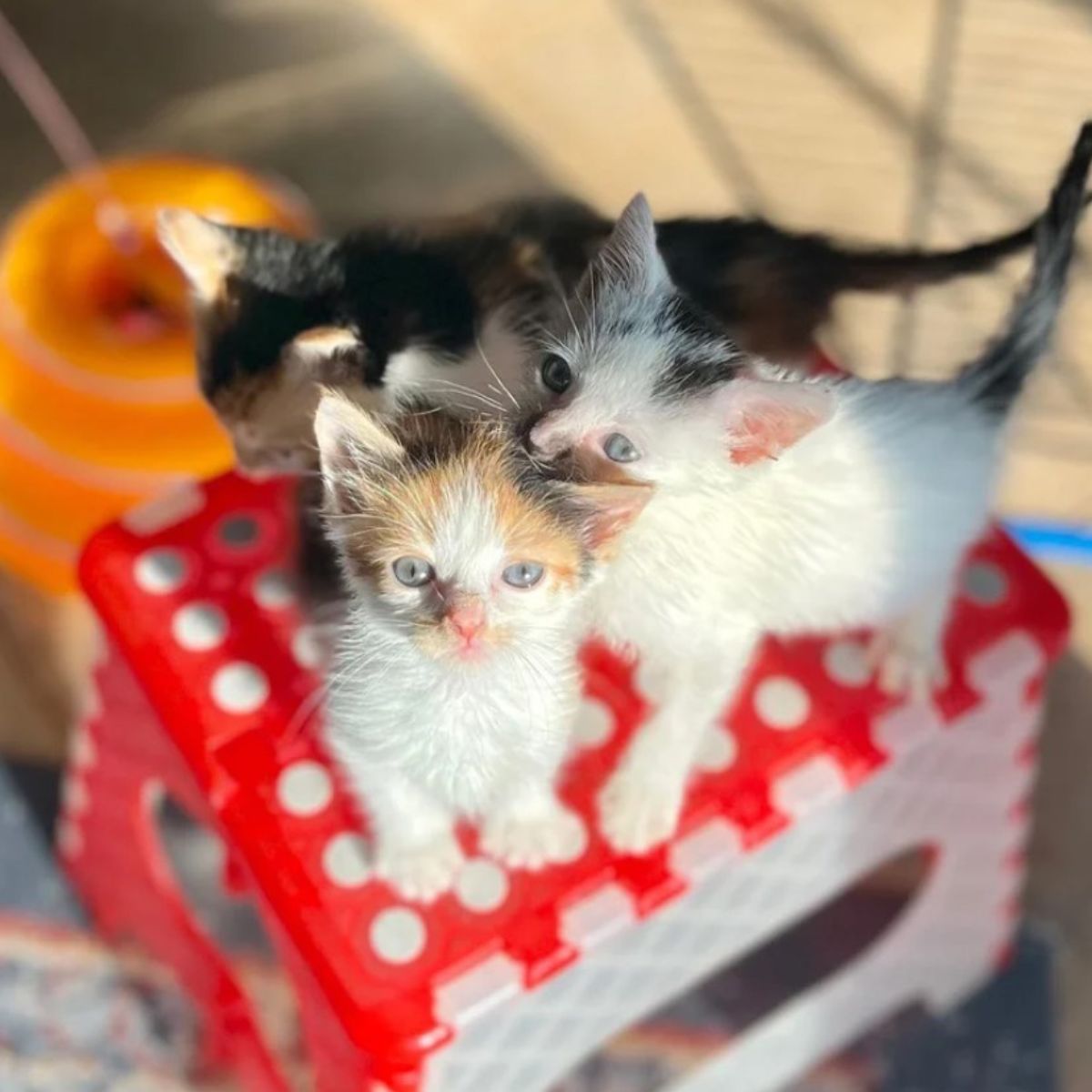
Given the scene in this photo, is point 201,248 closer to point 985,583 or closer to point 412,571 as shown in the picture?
point 412,571

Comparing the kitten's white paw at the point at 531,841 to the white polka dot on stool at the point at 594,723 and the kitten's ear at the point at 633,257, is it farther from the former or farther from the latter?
the kitten's ear at the point at 633,257

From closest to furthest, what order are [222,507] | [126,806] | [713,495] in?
[713,495] → [222,507] → [126,806]

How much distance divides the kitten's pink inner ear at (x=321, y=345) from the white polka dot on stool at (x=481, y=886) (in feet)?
0.90

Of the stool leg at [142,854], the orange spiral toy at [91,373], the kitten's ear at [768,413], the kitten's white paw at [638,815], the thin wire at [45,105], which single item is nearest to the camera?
the kitten's ear at [768,413]

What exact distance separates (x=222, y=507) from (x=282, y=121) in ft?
2.77

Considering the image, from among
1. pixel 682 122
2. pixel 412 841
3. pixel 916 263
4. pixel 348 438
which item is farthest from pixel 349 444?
pixel 682 122

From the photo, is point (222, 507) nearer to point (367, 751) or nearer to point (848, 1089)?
point (367, 751)

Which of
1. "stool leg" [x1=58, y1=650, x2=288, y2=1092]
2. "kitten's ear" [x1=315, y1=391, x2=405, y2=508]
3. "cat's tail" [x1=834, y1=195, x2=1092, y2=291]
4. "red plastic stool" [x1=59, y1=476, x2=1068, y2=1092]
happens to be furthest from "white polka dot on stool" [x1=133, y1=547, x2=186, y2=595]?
"cat's tail" [x1=834, y1=195, x2=1092, y2=291]

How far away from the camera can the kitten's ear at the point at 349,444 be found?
1.83 ft

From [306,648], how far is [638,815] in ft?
0.70

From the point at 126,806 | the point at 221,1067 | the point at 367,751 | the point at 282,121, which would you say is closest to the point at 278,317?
the point at 367,751

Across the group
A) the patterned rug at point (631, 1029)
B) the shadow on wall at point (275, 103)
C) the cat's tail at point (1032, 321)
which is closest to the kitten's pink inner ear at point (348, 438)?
the cat's tail at point (1032, 321)

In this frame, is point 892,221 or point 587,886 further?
point 892,221

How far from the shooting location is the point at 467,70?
1.64m
